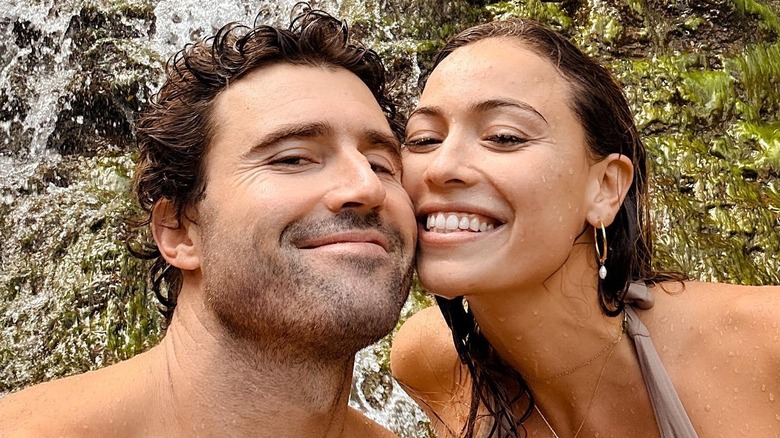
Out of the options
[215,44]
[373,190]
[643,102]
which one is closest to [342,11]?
[643,102]

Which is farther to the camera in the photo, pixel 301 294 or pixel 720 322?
pixel 720 322

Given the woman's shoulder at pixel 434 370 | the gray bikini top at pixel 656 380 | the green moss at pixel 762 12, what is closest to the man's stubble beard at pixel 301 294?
the gray bikini top at pixel 656 380

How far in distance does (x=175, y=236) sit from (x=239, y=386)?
0.63 m

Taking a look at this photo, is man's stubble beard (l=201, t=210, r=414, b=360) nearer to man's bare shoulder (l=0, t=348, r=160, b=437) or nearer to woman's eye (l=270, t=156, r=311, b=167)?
woman's eye (l=270, t=156, r=311, b=167)

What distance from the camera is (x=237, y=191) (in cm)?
285

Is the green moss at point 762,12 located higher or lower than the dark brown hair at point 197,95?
lower

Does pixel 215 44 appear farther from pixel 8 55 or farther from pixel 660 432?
pixel 8 55

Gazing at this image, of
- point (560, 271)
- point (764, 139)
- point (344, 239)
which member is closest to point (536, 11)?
point (764, 139)

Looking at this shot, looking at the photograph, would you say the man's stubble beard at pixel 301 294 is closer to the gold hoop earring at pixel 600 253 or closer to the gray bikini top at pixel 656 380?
the gold hoop earring at pixel 600 253

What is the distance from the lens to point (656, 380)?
3260 millimetres

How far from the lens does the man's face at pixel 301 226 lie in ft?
8.87

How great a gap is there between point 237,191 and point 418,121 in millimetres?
759

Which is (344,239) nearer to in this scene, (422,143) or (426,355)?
(422,143)

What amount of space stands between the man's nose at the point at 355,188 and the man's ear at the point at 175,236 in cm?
57
